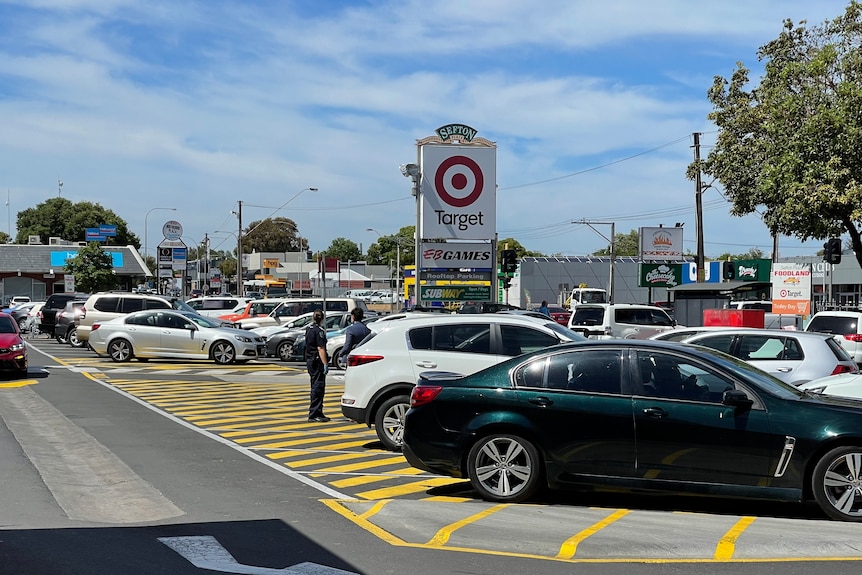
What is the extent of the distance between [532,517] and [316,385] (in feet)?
26.0

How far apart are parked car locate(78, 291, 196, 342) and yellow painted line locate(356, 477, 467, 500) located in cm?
2334

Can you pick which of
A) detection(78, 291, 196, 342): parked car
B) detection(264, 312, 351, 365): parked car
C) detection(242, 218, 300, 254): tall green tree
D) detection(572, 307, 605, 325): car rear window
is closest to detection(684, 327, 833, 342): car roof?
detection(572, 307, 605, 325): car rear window

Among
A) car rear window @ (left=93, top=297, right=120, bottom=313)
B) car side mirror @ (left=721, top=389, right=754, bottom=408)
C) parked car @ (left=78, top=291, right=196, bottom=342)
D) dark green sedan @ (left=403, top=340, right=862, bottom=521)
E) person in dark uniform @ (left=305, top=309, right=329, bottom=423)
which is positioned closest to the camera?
dark green sedan @ (left=403, top=340, right=862, bottom=521)

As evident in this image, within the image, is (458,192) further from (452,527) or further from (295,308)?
(452,527)

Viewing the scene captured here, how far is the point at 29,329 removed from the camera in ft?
147

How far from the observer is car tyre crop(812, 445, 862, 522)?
26.7 feet

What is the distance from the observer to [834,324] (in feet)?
74.1

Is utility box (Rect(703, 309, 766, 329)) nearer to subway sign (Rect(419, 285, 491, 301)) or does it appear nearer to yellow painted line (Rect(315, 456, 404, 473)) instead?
subway sign (Rect(419, 285, 491, 301))

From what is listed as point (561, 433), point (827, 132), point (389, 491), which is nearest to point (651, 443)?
point (561, 433)

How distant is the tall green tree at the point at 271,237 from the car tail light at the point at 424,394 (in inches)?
5054

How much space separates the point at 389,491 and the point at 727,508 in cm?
333

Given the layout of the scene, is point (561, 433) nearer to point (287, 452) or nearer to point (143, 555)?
point (143, 555)

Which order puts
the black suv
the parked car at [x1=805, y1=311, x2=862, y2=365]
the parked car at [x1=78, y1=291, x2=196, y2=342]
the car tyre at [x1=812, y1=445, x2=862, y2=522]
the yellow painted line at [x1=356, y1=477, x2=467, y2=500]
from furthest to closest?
the black suv
the parked car at [x1=78, y1=291, x2=196, y2=342]
the parked car at [x1=805, y1=311, x2=862, y2=365]
the yellow painted line at [x1=356, y1=477, x2=467, y2=500]
the car tyre at [x1=812, y1=445, x2=862, y2=522]

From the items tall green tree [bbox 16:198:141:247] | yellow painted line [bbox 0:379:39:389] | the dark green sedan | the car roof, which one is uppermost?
tall green tree [bbox 16:198:141:247]
